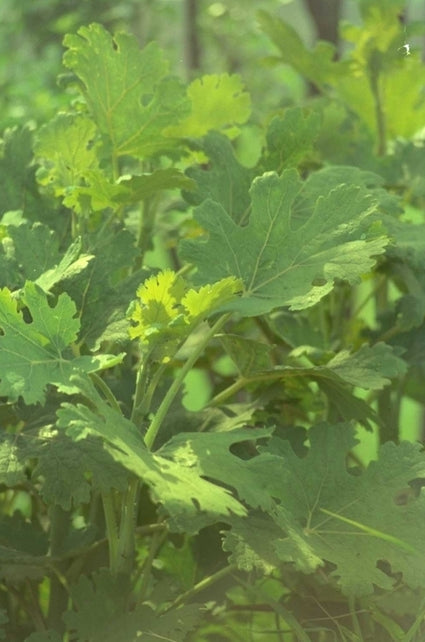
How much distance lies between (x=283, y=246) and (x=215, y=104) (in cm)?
35

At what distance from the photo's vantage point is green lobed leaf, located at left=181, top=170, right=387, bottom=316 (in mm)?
804

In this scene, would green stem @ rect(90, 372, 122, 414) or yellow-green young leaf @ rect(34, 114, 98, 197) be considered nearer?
green stem @ rect(90, 372, 122, 414)

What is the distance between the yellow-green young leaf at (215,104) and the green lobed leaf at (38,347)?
0.42 metres

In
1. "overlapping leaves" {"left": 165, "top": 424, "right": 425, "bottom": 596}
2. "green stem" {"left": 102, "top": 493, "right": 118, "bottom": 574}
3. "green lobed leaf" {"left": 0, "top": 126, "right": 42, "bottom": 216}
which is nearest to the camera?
"overlapping leaves" {"left": 165, "top": 424, "right": 425, "bottom": 596}

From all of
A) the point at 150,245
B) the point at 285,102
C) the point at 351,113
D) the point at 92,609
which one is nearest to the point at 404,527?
the point at 92,609

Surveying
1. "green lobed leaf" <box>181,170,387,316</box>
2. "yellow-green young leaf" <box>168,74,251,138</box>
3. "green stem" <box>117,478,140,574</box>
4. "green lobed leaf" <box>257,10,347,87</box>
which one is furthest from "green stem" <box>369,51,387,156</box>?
"green stem" <box>117,478,140,574</box>

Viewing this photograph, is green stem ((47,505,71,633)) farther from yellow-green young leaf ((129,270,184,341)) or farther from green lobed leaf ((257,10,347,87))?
green lobed leaf ((257,10,347,87))

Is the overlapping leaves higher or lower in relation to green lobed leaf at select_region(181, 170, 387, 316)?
lower

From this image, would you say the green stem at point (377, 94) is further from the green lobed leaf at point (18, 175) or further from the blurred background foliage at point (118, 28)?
the blurred background foliage at point (118, 28)

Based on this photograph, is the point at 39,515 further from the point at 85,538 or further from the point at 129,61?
the point at 129,61

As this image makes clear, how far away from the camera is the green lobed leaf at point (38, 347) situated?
74 cm

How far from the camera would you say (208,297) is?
771 millimetres

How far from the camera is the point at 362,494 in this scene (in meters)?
0.84

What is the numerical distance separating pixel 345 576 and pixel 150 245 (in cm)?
51
